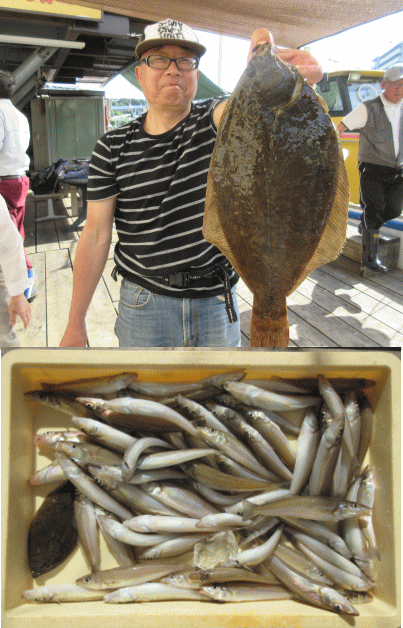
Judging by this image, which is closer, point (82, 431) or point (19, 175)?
point (82, 431)

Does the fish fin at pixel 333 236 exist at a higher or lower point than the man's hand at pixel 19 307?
higher

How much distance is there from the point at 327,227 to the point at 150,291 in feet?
2.74

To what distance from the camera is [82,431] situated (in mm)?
1104

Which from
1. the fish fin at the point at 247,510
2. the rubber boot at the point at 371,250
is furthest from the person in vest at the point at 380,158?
the fish fin at the point at 247,510

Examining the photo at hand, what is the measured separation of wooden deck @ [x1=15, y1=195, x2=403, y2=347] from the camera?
3.24 m

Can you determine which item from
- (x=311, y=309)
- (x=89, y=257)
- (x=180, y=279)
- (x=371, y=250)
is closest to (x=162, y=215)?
(x=180, y=279)

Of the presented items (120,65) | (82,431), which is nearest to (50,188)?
(120,65)

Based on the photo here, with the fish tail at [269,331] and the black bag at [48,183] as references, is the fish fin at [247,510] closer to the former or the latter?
the fish tail at [269,331]

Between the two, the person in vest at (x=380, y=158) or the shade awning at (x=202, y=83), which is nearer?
the shade awning at (x=202, y=83)

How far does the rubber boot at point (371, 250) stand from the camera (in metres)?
4.47

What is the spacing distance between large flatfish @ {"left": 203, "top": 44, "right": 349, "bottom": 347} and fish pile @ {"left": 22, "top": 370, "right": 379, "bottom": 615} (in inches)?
9.9

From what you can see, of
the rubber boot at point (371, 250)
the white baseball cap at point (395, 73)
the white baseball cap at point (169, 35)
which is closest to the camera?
the white baseball cap at point (169, 35)

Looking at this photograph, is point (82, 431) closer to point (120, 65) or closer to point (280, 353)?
point (280, 353)

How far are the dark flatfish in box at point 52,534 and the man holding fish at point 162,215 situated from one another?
61 centimetres
